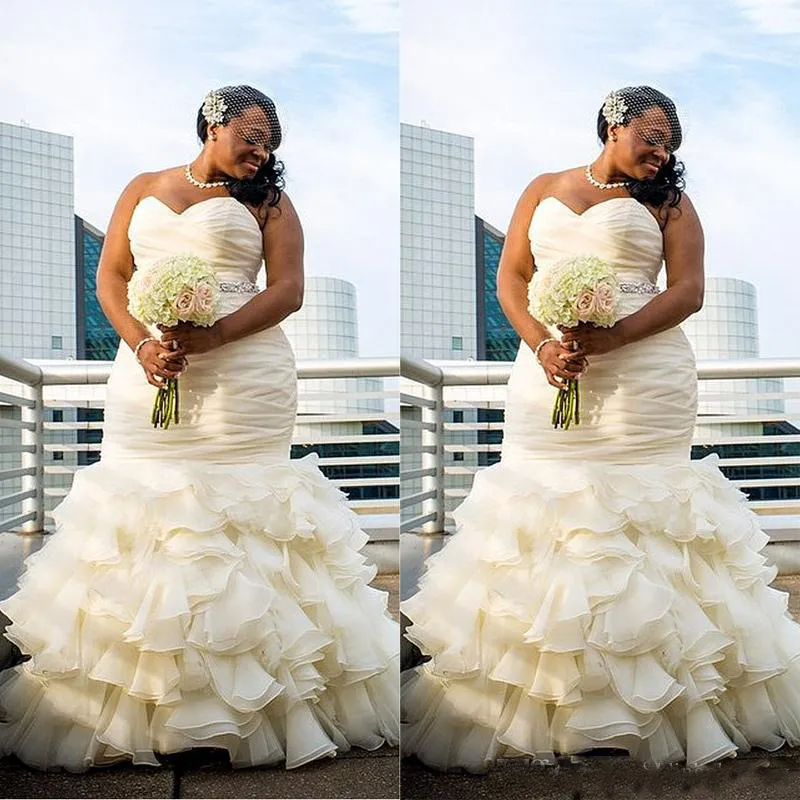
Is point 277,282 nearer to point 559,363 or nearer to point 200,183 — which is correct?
point 200,183

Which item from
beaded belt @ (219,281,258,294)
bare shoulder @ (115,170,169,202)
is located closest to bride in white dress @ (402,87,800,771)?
beaded belt @ (219,281,258,294)

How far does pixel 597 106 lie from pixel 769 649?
55.3 inches

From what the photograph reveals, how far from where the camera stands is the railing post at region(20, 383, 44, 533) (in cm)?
315

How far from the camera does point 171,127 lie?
3035 mm

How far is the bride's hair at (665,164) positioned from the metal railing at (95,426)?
76 centimetres

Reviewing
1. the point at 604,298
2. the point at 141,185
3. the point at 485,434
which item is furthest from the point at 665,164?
the point at 141,185

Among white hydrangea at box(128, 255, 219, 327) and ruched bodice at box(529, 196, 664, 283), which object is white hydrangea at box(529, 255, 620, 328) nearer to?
ruched bodice at box(529, 196, 664, 283)

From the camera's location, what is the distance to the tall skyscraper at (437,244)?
3.04 m

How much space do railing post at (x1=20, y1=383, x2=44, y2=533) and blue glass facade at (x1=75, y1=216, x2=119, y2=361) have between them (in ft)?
0.65

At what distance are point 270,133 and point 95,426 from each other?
89cm

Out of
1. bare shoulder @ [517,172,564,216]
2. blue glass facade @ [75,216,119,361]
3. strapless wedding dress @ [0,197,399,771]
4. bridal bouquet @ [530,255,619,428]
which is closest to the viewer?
bridal bouquet @ [530,255,619,428]

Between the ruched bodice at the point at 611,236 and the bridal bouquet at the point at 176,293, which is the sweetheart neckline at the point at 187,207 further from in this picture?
the ruched bodice at the point at 611,236

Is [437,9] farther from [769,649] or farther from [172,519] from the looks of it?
[769,649]

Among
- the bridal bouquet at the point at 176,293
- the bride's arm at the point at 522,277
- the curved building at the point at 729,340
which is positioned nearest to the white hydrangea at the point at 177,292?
A: the bridal bouquet at the point at 176,293
